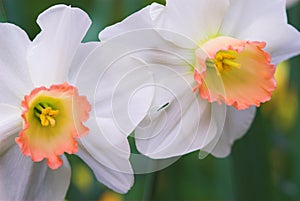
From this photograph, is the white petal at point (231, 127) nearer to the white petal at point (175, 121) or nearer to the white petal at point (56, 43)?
the white petal at point (175, 121)

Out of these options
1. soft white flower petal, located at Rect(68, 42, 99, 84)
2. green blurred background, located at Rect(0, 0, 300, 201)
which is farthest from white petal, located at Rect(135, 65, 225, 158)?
green blurred background, located at Rect(0, 0, 300, 201)

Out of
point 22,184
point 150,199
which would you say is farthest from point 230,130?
point 22,184

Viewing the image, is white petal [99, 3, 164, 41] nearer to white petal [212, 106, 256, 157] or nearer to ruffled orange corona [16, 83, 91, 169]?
ruffled orange corona [16, 83, 91, 169]

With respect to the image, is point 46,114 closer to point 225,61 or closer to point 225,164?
point 225,61

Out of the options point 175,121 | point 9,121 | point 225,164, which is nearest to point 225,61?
point 175,121

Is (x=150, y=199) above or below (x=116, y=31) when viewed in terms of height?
below

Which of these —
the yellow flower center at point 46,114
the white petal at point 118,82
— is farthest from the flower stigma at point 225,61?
the yellow flower center at point 46,114

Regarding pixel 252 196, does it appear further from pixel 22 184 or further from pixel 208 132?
pixel 22 184

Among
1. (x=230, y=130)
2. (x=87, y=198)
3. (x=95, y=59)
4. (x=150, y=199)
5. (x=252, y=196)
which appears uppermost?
(x=95, y=59)
